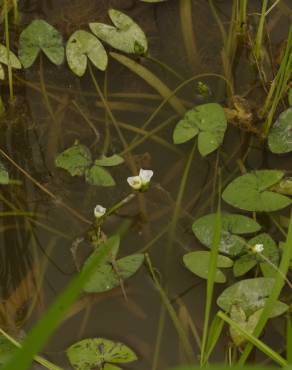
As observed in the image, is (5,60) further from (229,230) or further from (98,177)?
(229,230)

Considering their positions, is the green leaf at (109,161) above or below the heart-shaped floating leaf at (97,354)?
above

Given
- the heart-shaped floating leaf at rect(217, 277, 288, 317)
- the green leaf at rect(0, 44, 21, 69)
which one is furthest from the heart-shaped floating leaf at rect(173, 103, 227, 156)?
the green leaf at rect(0, 44, 21, 69)

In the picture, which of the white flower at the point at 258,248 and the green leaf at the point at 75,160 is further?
the green leaf at the point at 75,160

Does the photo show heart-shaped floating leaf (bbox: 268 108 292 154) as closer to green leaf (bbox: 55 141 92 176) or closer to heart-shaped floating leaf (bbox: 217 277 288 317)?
heart-shaped floating leaf (bbox: 217 277 288 317)

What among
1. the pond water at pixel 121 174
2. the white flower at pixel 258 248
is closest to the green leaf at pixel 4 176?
the pond water at pixel 121 174

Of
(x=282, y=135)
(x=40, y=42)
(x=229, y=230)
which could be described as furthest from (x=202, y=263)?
(x=40, y=42)

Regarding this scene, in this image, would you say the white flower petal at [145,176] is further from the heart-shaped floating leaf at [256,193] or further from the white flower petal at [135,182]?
the heart-shaped floating leaf at [256,193]

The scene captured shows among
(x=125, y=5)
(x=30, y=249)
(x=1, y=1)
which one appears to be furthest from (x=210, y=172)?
(x=1, y=1)
